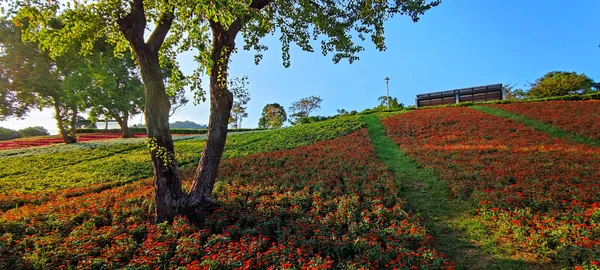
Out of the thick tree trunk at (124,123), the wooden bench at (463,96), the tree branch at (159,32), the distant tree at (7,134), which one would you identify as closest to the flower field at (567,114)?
the wooden bench at (463,96)

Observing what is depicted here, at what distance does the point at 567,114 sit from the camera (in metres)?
15.6

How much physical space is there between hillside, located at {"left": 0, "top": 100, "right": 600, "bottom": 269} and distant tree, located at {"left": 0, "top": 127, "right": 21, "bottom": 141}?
125 ft

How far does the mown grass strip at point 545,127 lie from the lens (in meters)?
11.5

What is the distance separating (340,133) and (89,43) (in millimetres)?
14038

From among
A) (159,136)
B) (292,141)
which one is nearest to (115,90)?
(292,141)

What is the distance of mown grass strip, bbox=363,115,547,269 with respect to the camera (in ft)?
14.5

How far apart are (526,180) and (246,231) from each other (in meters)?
7.92

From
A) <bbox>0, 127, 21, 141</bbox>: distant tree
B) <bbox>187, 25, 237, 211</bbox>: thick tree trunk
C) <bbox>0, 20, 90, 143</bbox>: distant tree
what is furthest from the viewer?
<bbox>0, 127, 21, 141</bbox>: distant tree

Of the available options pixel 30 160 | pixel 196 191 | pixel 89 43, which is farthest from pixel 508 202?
pixel 30 160

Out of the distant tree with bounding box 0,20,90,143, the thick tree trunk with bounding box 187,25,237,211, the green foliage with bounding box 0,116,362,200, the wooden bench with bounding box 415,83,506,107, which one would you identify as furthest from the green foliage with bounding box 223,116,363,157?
the distant tree with bounding box 0,20,90,143

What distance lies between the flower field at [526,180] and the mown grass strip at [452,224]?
0.32m

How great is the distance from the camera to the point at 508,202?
5992 millimetres

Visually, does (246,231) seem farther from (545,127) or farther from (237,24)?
(545,127)

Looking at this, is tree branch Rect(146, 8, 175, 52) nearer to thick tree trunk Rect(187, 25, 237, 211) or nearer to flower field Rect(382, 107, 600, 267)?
thick tree trunk Rect(187, 25, 237, 211)
